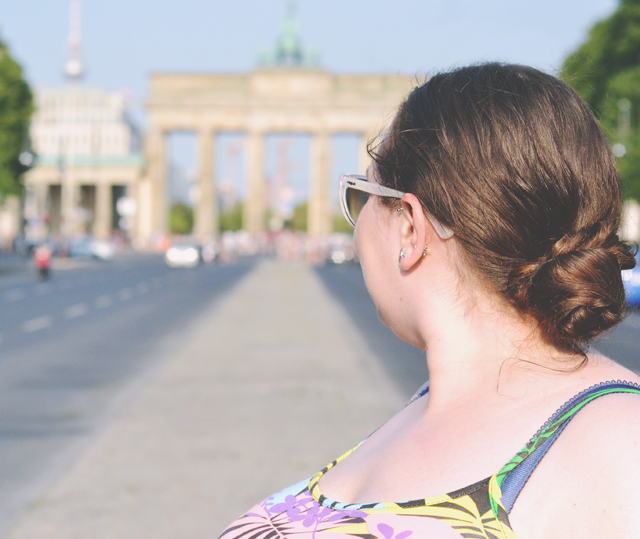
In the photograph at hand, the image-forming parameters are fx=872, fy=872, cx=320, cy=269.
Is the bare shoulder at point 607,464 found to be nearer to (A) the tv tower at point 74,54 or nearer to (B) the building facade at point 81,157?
(B) the building facade at point 81,157

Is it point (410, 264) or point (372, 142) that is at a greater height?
point (372, 142)

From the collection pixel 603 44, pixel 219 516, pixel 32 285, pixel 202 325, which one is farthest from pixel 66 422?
pixel 603 44

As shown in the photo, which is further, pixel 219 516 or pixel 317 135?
pixel 317 135

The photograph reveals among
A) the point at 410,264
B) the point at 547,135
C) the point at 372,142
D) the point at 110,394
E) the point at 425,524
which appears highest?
the point at 547,135

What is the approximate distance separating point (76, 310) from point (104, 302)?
2.61 m

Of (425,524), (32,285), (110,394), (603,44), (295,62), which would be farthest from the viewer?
(295,62)

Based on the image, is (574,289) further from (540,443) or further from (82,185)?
(82,185)

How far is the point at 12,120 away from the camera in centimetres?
4909

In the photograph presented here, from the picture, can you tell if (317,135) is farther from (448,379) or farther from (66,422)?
(448,379)

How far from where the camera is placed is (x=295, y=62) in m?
111

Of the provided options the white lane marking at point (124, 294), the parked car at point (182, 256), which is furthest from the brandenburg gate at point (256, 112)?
the white lane marking at point (124, 294)

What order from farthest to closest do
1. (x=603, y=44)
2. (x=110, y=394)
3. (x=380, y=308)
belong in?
(x=603, y=44) < (x=110, y=394) < (x=380, y=308)

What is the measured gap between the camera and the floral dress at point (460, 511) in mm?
1219

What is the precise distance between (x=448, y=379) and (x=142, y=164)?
107483 mm
